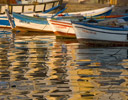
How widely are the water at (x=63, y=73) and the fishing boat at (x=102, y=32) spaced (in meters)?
1.54

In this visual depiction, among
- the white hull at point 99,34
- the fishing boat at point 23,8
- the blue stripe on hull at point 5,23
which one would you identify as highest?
the white hull at point 99,34

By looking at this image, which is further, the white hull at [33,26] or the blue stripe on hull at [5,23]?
the blue stripe on hull at [5,23]

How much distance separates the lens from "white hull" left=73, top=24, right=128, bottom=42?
962 inches

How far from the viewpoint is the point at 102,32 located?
2484cm

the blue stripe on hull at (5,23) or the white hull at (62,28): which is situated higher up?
the white hull at (62,28)

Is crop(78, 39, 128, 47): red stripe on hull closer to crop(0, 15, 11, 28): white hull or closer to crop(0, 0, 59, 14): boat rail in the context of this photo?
crop(0, 15, 11, 28): white hull

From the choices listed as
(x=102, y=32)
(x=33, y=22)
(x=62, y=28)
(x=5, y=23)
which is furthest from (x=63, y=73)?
(x=5, y=23)

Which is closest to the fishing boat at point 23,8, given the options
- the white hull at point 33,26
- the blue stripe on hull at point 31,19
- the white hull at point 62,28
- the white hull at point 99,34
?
the white hull at point 33,26

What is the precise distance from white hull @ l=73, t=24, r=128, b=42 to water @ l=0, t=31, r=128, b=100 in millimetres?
1539

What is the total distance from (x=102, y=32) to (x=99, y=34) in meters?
0.22

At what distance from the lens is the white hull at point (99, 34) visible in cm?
2444

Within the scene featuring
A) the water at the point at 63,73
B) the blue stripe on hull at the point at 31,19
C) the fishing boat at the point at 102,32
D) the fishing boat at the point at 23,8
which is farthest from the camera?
the fishing boat at the point at 23,8

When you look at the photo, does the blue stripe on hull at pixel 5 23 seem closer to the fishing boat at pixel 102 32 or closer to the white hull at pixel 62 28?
the white hull at pixel 62 28

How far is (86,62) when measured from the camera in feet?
57.6
